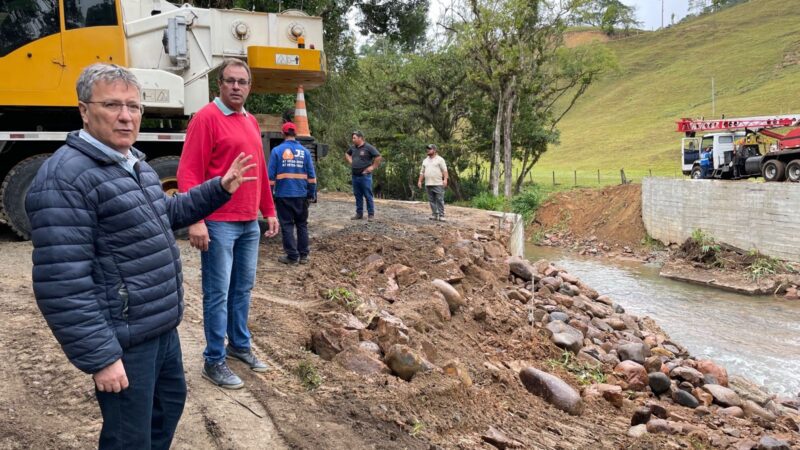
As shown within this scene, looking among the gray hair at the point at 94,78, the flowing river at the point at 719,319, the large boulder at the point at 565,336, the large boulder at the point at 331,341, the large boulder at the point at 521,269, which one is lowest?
the flowing river at the point at 719,319

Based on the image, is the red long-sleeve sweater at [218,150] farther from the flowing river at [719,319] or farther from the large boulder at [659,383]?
the flowing river at [719,319]

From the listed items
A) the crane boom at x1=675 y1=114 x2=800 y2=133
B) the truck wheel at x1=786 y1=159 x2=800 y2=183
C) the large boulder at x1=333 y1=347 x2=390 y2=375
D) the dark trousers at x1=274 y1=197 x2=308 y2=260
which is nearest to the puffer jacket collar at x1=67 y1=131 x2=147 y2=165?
the large boulder at x1=333 y1=347 x2=390 y2=375

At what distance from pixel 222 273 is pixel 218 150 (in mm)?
817

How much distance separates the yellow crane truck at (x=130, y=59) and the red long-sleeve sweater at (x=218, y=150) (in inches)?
185

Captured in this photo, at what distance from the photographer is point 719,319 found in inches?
529

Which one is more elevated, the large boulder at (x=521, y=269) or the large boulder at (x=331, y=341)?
the large boulder at (x=331, y=341)

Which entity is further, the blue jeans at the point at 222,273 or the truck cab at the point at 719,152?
the truck cab at the point at 719,152

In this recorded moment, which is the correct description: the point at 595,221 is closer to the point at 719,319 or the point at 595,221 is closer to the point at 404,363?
the point at 719,319

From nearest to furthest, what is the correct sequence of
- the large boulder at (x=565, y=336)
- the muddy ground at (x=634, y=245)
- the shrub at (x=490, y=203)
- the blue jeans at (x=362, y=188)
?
the large boulder at (x=565, y=336)
the blue jeans at (x=362, y=188)
the muddy ground at (x=634, y=245)
the shrub at (x=490, y=203)

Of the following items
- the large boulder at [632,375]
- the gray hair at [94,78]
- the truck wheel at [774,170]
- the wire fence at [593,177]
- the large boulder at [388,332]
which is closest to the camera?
the gray hair at [94,78]

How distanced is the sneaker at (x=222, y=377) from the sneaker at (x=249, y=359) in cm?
28

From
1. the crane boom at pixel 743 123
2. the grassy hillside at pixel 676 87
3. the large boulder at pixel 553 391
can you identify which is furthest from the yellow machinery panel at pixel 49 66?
the grassy hillside at pixel 676 87

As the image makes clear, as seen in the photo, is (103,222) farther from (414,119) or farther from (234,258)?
(414,119)

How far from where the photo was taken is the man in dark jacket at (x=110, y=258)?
2.06m
